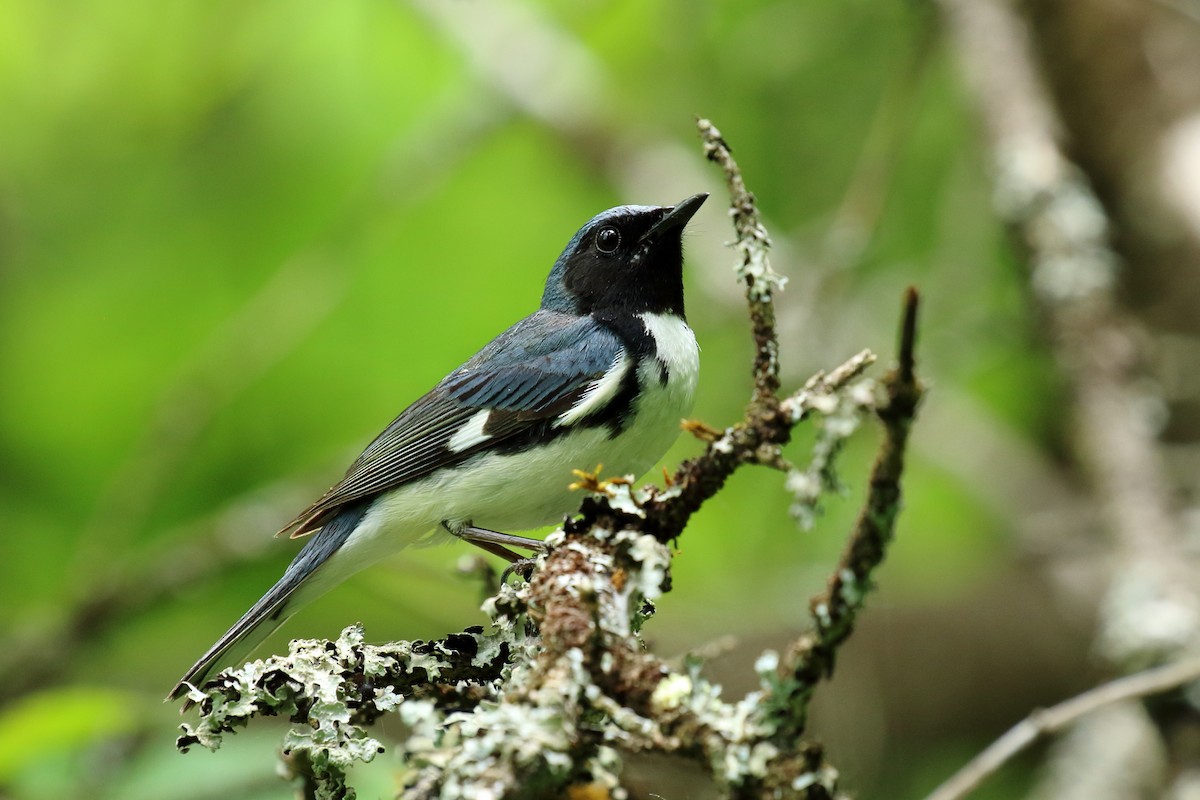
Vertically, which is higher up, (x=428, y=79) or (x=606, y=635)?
(x=428, y=79)

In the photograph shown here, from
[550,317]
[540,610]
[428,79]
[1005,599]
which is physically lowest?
[540,610]

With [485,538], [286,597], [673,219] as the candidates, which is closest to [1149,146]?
[673,219]

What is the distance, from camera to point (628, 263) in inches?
147

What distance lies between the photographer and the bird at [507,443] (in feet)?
10.2

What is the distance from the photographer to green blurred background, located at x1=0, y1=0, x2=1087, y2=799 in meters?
5.18

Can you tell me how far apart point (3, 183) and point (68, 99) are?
69 centimetres

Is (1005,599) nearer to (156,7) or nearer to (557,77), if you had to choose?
(557,77)

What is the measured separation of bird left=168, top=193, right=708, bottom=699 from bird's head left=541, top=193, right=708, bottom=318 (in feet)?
0.04

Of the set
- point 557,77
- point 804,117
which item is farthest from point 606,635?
point 804,117

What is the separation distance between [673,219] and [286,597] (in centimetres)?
158

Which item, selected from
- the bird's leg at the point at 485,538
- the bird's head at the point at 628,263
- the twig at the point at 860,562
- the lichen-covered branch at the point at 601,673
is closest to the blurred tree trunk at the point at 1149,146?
the bird's head at the point at 628,263

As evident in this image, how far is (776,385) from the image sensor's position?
6.45ft

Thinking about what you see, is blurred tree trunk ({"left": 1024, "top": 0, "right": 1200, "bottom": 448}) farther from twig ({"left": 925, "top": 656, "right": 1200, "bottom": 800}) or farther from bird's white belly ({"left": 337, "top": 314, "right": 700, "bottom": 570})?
bird's white belly ({"left": 337, "top": 314, "right": 700, "bottom": 570})

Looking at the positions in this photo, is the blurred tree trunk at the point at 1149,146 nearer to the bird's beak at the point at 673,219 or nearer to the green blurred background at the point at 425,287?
the green blurred background at the point at 425,287
